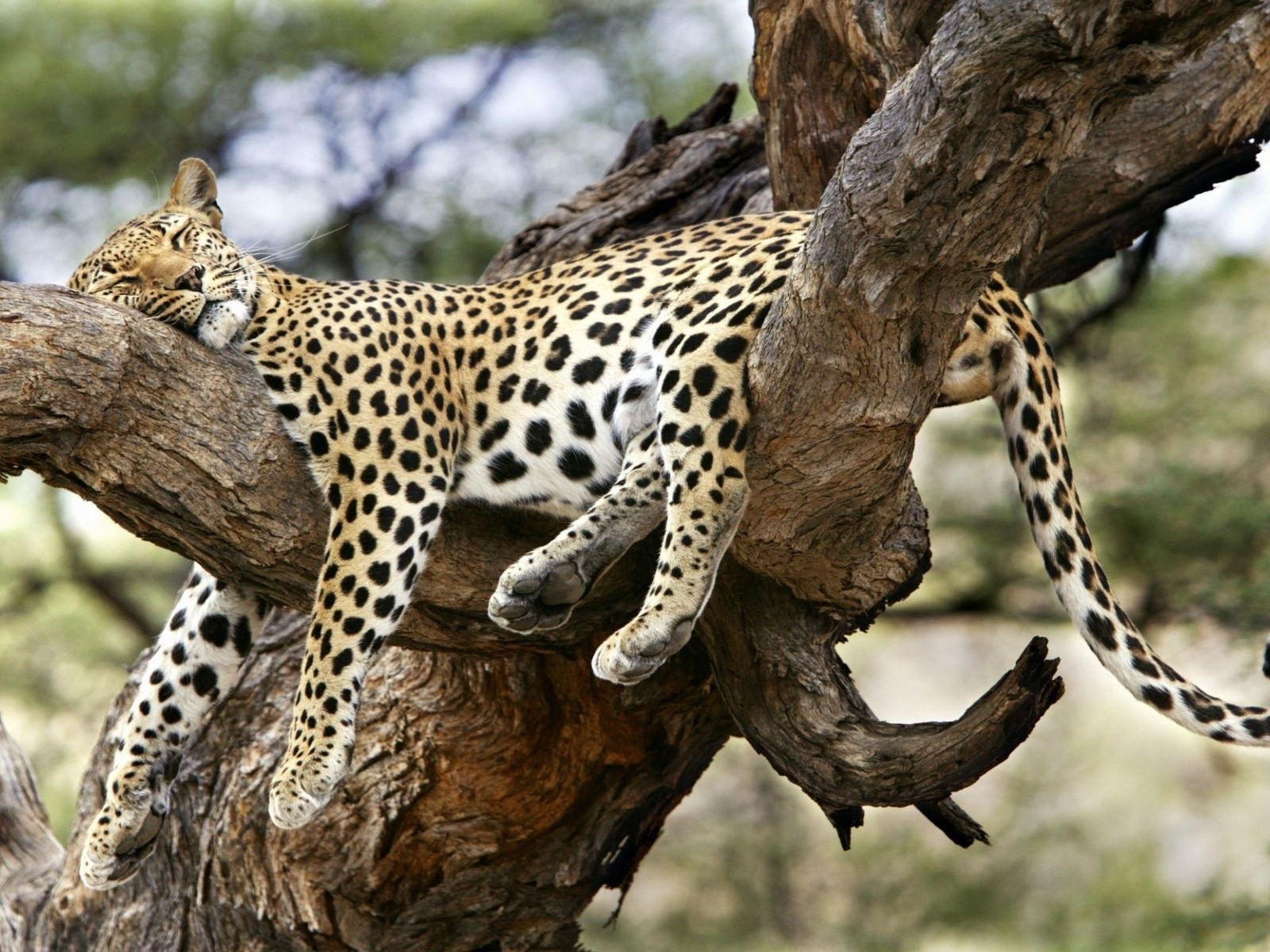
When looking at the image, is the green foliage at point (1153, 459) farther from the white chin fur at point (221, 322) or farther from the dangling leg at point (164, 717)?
the white chin fur at point (221, 322)

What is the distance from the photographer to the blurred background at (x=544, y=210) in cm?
1306

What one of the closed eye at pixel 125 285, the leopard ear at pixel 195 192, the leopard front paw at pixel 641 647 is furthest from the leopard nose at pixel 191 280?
the leopard front paw at pixel 641 647

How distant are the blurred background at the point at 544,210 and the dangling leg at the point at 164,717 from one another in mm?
6478

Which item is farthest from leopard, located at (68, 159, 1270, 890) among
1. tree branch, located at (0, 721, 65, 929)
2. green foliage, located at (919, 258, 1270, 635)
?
green foliage, located at (919, 258, 1270, 635)

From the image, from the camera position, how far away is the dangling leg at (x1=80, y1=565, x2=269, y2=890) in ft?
19.2

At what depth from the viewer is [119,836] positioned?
5816 millimetres

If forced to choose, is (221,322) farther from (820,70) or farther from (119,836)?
(820,70)

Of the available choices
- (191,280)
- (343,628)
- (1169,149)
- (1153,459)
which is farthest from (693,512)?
(1153,459)

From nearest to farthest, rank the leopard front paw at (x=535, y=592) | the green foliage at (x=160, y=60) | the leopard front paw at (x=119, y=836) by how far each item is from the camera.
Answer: the leopard front paw at (x=535, y=592) < the leopard front paw at (x=119, y=836) < the green foliage at (x=160, y=60)

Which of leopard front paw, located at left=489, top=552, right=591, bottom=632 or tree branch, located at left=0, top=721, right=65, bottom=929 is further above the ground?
leopard front paw, located at left=489, top=552, right=591, bottom=632

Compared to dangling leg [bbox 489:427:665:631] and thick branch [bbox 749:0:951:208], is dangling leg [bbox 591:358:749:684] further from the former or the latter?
thick branch [bbox 749:0:951:208]

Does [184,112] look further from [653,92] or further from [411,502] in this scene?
[411,502]

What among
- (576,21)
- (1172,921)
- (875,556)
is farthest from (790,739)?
(576,21)

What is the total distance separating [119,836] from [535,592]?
2027 millimetres
